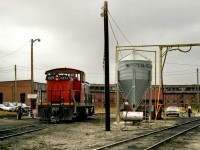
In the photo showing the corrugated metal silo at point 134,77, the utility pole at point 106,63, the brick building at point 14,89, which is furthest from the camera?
the brick building at point 14,89

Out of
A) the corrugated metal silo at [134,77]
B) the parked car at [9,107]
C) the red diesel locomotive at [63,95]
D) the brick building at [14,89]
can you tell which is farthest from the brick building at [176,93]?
the corrugated metal silo at [134,77]

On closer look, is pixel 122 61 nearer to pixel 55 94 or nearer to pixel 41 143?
pixel 55 94

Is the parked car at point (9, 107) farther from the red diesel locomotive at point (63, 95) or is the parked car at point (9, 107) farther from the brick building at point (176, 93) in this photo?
the brick building at point (176, 93)

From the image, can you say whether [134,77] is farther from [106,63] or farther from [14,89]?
[14,89]

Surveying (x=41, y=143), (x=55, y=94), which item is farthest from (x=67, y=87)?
(x=41, y=143)

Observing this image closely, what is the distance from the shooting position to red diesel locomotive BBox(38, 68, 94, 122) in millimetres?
22250

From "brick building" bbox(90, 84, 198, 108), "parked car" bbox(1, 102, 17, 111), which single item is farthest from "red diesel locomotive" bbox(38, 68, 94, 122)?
"brick building" bbox(90, 84, 198, 108)

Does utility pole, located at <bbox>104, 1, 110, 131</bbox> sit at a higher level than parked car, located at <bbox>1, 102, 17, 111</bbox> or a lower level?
higher

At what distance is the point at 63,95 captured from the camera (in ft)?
77.3

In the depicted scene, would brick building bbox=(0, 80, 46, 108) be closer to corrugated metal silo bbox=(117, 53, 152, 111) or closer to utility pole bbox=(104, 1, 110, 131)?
corrugated metal silo bbox=(117, 53, 152, 111)

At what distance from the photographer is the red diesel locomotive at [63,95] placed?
73.0 feet

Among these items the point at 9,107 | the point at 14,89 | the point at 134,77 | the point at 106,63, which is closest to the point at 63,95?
the point at 134,77

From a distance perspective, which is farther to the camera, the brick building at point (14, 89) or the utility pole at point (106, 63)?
the brick building at point (14, 89)

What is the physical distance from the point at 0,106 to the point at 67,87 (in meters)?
30.8
